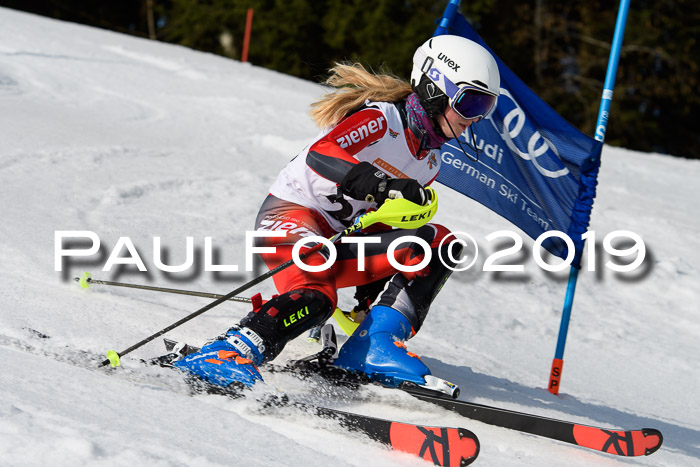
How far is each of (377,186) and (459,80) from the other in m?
0.65

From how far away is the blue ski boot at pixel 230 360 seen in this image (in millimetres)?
2531

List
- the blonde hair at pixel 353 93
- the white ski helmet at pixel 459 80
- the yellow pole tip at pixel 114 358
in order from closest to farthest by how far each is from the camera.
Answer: the yellow pole tip at pixel 114 358 < the white ski helmet at pixel 459 80 < the blonde hair at pixel 353 93

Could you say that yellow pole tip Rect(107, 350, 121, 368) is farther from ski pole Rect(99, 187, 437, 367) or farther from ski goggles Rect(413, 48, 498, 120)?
ski goggles Rect(413, 48, 498, 120)

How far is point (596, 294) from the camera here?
632 cm

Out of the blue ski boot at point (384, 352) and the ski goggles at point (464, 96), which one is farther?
the ski goggles at point (464, 96)

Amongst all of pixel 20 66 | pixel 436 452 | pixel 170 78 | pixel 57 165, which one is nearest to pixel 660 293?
pixel 436 452

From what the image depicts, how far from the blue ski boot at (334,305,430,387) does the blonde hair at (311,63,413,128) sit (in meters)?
0.84

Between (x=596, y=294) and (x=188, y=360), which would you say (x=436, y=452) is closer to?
(x=188, y=360)

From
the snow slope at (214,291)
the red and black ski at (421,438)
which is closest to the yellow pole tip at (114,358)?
the snow slope at (214,291)

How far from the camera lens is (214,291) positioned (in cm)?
460

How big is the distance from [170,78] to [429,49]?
8385 millimetres

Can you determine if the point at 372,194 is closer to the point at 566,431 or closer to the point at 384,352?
the point at 384,352

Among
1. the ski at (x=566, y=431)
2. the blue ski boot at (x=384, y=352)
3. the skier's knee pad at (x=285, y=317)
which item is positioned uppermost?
the skier's knee pad at (x=285, y=317)

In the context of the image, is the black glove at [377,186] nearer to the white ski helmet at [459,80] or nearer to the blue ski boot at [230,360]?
the white ski helmet at [459,80]
